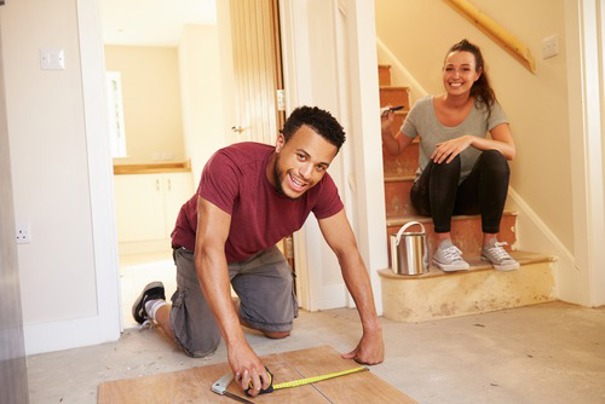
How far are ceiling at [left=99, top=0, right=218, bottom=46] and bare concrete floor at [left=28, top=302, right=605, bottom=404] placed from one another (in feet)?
11.9

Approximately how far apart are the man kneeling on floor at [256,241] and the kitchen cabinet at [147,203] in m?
3.23

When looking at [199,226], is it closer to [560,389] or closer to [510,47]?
[560,389]

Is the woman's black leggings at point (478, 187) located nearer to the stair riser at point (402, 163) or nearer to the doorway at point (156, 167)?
the stair riser at point (402, 163)

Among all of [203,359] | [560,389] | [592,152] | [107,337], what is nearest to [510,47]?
[592,152]

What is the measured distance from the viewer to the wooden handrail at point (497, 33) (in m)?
2.44

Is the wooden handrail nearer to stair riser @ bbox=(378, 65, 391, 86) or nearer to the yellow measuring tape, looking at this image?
stair riser @ bbox=(378, 65, 391, 86)

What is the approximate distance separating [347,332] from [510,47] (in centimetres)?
165

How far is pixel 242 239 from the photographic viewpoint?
5.63ft

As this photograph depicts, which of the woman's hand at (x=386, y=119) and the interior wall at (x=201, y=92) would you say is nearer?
the woman's hand at (x=386, y=119)

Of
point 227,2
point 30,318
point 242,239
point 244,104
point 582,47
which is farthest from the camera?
point 227,2

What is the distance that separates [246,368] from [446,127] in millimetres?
1661

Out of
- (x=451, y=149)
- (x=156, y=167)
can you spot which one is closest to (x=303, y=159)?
(x=451, y=149)

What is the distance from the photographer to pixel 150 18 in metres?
5.13

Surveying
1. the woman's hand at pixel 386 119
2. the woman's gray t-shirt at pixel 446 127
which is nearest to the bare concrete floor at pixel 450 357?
the woman's gray t-shirt at pixel 446 127
